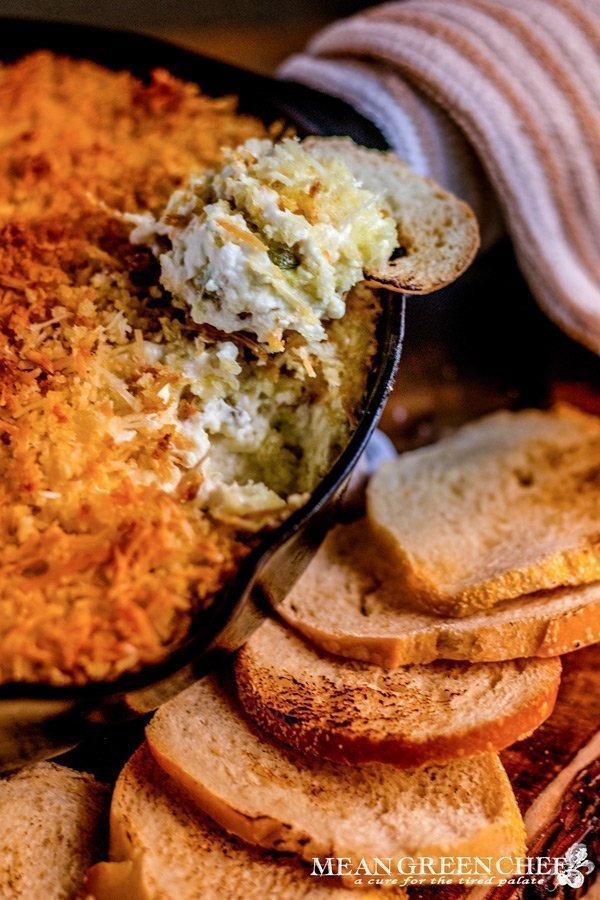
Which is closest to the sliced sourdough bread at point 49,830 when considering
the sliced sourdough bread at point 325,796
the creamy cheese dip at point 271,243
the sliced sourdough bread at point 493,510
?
the sliced sourdough bread at point 325,796

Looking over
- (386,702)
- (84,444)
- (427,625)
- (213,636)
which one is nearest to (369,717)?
(386,702)

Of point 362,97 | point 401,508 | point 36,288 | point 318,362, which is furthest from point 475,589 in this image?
point 362,97

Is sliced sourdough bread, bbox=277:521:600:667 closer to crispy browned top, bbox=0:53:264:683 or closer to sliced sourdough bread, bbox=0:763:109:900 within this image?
crispy browned top, bbox=0:53:264:683

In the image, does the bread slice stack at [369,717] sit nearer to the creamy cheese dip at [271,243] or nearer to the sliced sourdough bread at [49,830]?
the sliced sourdough bread at [49,830]

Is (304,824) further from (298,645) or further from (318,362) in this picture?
(318,362)

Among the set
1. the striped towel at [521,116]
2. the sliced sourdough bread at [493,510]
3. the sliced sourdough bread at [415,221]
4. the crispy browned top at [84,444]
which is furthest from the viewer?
the striped towel at [521,116]

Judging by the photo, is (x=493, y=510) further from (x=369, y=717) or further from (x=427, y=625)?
(x=369, y=717)

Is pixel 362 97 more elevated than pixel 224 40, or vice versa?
pixel 362 97

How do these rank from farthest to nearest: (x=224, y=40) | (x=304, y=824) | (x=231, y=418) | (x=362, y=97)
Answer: (x=224, y=40) < (x=362, y=97) < (x=231, y=418) < (x=304, y=824)
